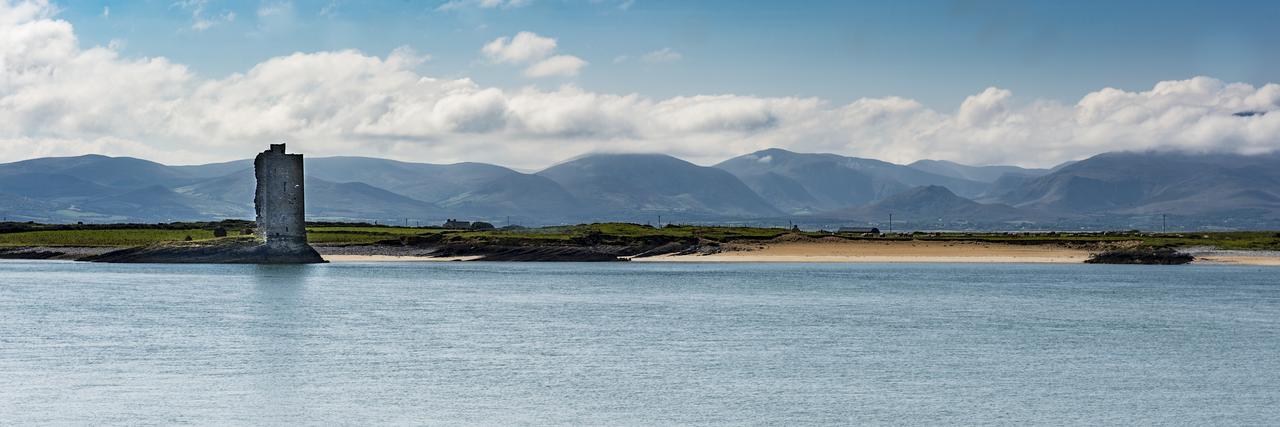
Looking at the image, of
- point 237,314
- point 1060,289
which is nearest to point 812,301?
point 1060,289

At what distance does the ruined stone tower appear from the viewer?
309 ft

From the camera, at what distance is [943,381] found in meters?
34.3

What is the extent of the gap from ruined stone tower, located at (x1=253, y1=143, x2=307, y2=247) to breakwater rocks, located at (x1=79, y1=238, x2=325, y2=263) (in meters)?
0.83

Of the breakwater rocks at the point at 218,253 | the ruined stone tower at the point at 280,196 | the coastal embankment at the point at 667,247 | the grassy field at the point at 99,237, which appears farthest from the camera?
the grassy field at the point at 99,237

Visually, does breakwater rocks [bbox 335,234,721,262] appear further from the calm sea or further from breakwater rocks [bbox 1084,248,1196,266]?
the calm sea

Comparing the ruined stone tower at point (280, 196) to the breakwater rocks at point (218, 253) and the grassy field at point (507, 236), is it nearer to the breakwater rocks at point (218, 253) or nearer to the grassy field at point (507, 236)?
the breakwater rocks at point (218, 253)

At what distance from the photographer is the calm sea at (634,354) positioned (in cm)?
2955

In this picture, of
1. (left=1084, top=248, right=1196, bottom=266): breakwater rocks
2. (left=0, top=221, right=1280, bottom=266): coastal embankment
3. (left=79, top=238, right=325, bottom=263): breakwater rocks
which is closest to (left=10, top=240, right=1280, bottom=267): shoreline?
(left=0, top=221, right=1280, bottom=266): coastal embankment

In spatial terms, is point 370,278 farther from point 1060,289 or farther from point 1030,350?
point 1030,350

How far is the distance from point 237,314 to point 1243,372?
3736cm

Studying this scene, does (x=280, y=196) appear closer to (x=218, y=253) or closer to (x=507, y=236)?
(x=218, y=253)

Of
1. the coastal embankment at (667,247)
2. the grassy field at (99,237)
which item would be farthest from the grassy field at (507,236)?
the coastal embankment at (667,247)

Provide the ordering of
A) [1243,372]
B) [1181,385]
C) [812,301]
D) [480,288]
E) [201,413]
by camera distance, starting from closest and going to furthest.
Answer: [201,413] < [1181,385] < [1243,372] < [812,301] < [480,288]

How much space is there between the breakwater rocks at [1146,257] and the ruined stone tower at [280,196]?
66.7m
